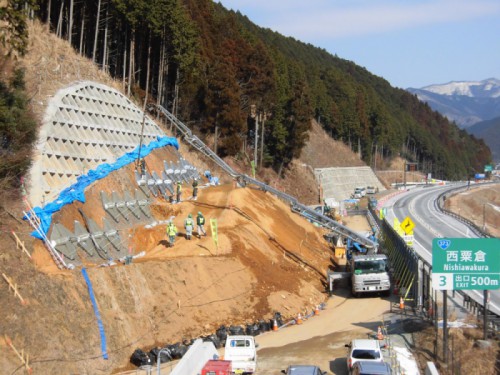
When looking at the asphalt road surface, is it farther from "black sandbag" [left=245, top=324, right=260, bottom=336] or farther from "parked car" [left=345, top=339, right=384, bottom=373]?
"parked car" [left=345, top=339, right=384, bottom=373]

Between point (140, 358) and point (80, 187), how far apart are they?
1158 cm

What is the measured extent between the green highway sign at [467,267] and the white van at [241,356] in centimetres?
769

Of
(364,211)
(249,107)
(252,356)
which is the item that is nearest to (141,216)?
(252,356)

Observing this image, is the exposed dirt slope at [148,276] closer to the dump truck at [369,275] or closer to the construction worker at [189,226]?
the construction worker at [189,226]

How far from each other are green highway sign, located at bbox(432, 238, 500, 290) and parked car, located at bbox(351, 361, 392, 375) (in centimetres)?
578

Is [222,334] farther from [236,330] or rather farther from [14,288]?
[14,288]

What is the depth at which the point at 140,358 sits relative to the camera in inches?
1036

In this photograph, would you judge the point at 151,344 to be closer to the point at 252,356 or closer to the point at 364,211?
the point at 252,356

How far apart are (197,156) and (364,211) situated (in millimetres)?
30375

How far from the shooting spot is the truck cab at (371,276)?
124 ft

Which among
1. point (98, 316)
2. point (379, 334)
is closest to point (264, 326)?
A: point (379, 334)

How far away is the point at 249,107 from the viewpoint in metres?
80.8

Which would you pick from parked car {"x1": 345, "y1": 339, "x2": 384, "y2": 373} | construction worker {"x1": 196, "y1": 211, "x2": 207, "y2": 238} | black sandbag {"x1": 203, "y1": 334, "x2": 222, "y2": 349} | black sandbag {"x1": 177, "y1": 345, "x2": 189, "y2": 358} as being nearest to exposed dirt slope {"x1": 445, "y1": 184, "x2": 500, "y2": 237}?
construction worker {"x1": 196, "y1": 211, "x2": 207, "y2": 238}

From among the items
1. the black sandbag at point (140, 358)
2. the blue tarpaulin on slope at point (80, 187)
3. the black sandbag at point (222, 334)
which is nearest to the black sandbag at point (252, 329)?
the black sandbag at point (222, 334)
